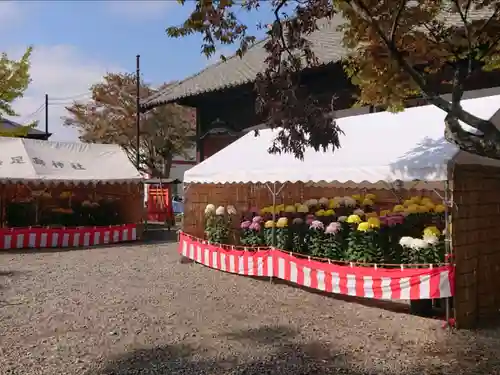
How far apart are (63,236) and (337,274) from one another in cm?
874

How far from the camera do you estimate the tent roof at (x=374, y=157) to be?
580cm

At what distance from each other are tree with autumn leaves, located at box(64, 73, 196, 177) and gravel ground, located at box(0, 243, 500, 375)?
2111cm

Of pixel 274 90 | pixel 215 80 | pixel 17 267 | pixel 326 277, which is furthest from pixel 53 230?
pixel 274 90

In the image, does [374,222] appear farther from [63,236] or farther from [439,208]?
[63,236]

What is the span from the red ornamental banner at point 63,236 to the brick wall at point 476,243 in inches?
401

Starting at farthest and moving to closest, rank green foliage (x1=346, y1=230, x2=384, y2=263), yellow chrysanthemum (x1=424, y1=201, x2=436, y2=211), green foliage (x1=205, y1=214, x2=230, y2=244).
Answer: green foliage (x1=205, y1=214, x2=230, y2=244) < yellow chrysanthemum (x1=424, y1=201, x2=436, y2=211) < green foliage (x1=346, y1=230, x2=384, y2=263)

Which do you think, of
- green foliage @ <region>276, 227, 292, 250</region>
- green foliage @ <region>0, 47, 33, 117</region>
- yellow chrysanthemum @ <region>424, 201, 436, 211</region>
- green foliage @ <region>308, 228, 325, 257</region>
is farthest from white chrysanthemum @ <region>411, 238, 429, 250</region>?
green foliage @ <region>0, 47, 33, 117</region>

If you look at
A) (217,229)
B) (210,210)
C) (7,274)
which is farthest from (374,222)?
(7,274)

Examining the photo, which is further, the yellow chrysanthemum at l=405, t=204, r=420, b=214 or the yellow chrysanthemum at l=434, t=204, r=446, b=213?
the yellow chrysanthemum at l=405, t=204, r=420, b=214

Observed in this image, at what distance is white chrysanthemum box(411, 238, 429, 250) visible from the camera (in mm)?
5863

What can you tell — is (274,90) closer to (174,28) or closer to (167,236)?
(174,28)

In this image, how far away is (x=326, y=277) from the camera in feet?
22.5

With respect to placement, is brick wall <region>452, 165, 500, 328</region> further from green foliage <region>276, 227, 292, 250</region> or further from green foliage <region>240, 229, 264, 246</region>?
green foliage <region>240, 229, 264, 246</region>

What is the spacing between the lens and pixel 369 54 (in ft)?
17.8
